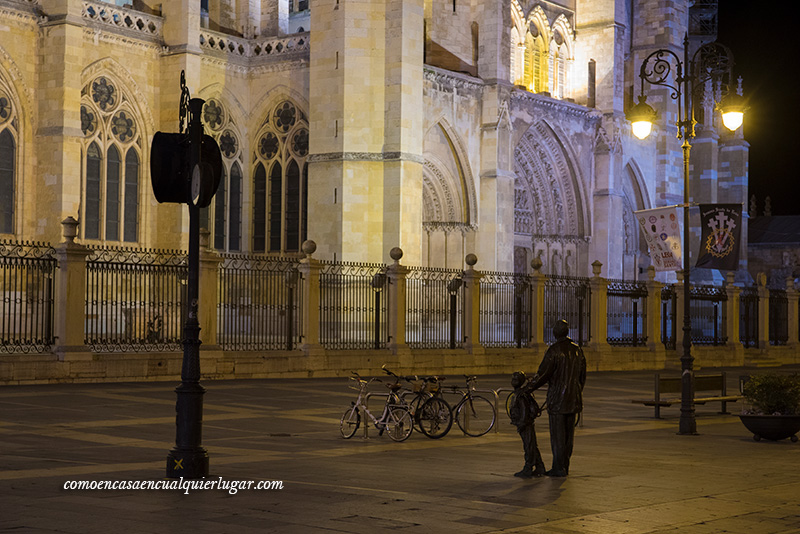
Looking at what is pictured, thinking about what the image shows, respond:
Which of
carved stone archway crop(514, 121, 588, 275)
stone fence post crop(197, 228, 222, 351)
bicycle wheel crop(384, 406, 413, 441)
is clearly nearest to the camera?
bicycle wheel crop(384, 406, 413, 441)

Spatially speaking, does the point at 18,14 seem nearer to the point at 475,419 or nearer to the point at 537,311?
the point at 537,311

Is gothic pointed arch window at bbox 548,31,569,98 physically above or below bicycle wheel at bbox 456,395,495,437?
above

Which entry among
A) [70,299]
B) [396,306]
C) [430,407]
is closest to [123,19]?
[396,306]

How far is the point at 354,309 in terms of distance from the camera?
25.0 m

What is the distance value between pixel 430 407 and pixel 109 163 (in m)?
21.2

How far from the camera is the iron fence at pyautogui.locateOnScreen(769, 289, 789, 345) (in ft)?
126

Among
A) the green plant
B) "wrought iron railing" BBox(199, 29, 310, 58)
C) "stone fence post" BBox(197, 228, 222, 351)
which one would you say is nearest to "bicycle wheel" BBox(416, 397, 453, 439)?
the green plant

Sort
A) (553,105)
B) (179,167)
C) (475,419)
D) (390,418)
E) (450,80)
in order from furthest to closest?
(553,105) → (450,80) → (475,419) → (390,418) → (179,167)

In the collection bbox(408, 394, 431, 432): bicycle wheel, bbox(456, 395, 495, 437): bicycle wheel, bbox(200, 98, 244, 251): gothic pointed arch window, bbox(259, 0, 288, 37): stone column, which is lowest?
bbox(456, 395, 495, 437): bicycle wheel

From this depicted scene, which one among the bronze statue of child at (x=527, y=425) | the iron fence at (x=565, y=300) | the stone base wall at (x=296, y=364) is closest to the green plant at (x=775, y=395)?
the bronze statue of child at (x=527, y=425)

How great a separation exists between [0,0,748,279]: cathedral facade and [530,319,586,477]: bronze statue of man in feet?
68.7

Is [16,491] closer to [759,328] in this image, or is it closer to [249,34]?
[249,34]

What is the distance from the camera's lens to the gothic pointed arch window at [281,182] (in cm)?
3547

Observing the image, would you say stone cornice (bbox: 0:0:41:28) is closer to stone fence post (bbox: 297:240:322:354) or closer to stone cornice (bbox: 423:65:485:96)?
stone fence post (bbox: 297:240:322:354)
